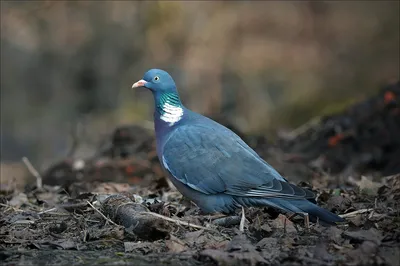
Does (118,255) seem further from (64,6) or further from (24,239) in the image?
(64,6)

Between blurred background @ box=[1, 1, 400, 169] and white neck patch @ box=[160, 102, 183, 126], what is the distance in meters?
9.45

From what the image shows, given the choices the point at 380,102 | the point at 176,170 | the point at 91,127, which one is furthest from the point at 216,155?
the point at 91,127

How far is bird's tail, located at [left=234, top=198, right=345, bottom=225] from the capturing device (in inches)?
178

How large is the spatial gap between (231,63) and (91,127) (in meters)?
3.28

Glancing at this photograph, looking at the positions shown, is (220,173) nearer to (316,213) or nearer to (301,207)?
(301,207)

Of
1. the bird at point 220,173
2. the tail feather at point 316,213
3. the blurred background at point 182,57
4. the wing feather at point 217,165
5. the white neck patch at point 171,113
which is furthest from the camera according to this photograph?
the blurred background at point 182,57

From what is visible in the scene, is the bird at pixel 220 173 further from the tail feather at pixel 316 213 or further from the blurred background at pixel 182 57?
the blurred background at pixel 182 57

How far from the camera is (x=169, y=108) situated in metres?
5.46

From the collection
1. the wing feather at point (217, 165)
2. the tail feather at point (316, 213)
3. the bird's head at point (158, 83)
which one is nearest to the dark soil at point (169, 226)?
the tail feather at point (316, 213)

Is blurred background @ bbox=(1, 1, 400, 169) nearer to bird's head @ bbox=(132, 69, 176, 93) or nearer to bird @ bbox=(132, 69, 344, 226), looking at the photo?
bird's head @ bbox=(132, 69, 176, 93)

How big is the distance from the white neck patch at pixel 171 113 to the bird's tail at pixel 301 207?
83 cm

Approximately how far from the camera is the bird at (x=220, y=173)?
4754 mm

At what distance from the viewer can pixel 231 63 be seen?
16359 millimetres

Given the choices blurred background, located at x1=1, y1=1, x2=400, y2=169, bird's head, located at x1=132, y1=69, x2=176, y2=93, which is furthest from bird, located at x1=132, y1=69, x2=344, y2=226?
blurred background, located at x1=1, y1=1, x2=400, y2=169
